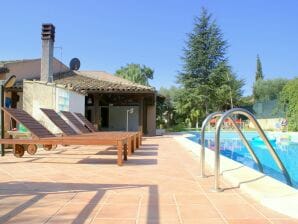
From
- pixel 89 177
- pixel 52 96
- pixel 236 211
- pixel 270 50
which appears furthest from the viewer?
pixel 270 50

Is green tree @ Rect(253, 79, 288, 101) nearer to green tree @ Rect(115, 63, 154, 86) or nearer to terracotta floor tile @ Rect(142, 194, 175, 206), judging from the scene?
green tree @ Rect(115, 63, 154, 86)

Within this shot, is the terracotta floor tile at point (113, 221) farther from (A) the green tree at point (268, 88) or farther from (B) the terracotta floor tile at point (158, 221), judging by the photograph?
(A) the green tree at point (268, 88)

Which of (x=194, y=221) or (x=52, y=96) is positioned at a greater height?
(x=52, y=96)

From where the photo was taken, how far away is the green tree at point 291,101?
24.4m

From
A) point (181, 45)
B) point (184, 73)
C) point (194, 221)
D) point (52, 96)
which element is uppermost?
point (181, 45)

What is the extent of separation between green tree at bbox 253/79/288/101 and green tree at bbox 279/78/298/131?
20887mm

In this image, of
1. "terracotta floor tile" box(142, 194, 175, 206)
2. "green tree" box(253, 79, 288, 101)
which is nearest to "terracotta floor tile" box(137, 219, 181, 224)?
"terracotta floor tile" box(142, 194, 175, 206)

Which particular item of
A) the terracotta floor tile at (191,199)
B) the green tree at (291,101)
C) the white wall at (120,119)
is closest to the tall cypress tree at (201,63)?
the green tree at (291,101)

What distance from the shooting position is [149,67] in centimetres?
5131

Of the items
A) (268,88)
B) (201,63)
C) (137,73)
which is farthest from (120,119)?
(268,88)

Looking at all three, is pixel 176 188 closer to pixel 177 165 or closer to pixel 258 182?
pixel 258 182

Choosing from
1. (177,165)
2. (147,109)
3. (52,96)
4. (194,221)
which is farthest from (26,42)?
(194,221)

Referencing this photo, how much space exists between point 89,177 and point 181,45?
29064 millimetres

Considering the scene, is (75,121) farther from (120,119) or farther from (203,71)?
(203,71)
